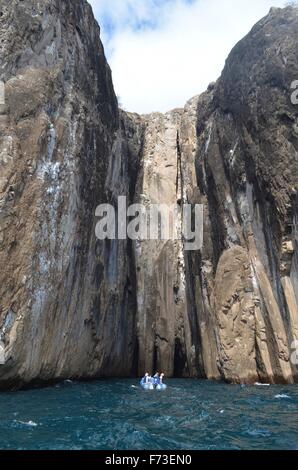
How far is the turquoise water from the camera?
38.4ft

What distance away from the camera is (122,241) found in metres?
32.9

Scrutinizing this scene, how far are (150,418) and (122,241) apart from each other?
61.5 feet

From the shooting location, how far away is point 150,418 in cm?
1512

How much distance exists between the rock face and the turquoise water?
3280 mm

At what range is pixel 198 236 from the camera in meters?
32.2

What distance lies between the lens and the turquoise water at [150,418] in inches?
460

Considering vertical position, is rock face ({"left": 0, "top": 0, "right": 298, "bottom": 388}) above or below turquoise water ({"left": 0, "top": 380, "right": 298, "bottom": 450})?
above

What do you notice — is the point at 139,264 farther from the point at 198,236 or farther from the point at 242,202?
the point at 242,202

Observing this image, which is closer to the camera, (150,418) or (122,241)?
(150,418)

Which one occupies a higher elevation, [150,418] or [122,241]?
[122,241]

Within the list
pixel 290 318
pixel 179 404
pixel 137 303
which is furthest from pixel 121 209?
pixel 179 404

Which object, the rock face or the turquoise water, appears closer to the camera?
the turquoise water

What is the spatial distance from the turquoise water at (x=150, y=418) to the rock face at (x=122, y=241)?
10.8 feet
